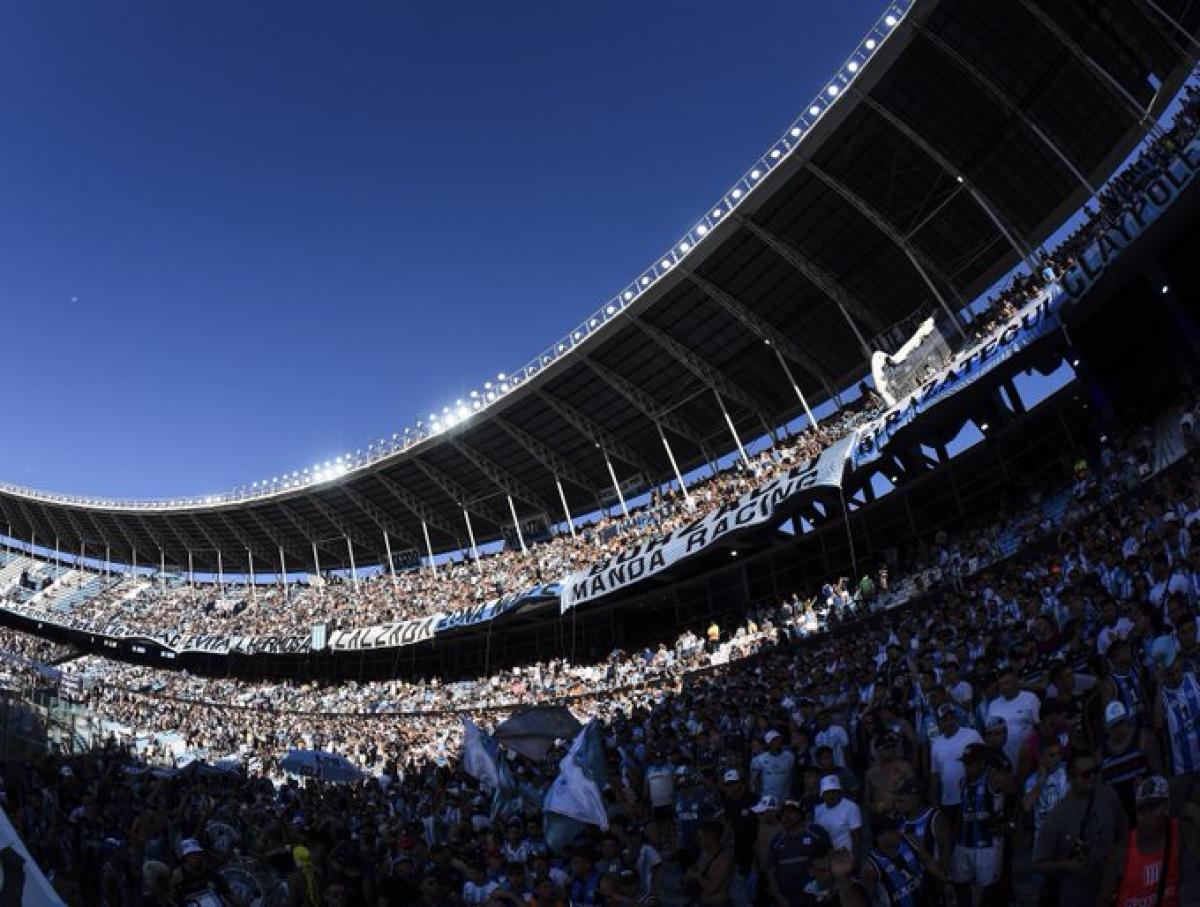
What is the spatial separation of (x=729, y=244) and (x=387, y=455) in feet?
72.0

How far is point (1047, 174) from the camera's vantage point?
2411 cm

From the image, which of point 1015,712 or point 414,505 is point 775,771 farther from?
point 414,505

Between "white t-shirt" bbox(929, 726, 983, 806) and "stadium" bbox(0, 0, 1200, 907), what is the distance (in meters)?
0.04

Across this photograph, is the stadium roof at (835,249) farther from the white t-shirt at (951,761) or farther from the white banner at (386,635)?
the white t-shirt at (951,761)

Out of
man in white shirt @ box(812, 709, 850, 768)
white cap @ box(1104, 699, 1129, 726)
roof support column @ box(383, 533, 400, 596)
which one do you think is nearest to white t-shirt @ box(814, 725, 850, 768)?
man in white shirt @ box(812, 709, 850, 768)

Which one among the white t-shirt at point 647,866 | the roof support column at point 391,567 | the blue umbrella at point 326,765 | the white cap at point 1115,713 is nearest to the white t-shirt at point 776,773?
the white t-shirt at point 647,866

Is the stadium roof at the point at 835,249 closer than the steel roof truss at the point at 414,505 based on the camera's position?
Yes

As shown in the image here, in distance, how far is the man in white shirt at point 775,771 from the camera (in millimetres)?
8680

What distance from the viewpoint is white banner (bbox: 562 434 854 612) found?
24047mm

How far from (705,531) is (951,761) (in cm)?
2166

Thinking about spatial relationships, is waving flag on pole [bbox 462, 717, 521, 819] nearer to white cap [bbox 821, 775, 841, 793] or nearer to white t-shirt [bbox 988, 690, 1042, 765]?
white cap [bbox 821, 775, 841, 793]

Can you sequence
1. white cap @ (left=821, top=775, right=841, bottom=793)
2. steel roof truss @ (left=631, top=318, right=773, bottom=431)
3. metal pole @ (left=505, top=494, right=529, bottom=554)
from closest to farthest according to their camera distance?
white cap @ (left=821, top=775, right=841, bottom=793) < steel roof truss @ (left=631, top=318, right=773, bottom=431) < metal pole @ (left=505, top=494, right=529, bottom=554)

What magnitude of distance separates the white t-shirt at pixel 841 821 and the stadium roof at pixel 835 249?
20305mm

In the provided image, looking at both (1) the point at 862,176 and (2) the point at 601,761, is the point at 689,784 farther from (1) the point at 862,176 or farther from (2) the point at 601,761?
(1) the point at 862,176
